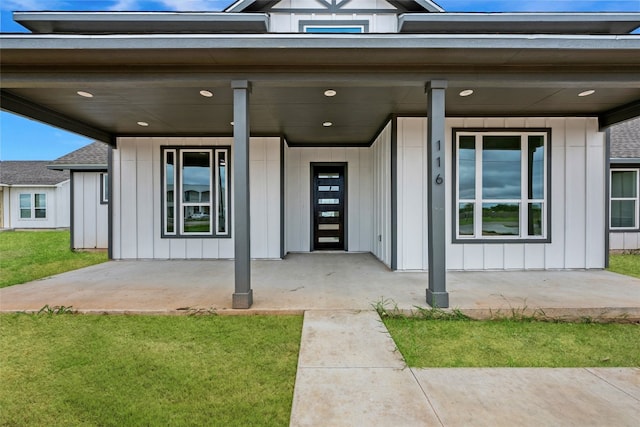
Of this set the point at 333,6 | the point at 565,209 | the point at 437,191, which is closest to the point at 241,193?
the point at 437,191

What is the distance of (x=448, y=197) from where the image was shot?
17.4ft

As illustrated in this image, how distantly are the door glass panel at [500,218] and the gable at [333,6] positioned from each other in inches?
172

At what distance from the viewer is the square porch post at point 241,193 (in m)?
3.40

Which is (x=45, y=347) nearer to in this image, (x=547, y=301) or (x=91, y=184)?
(x=547, y=301)

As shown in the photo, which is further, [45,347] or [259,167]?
[259,167]

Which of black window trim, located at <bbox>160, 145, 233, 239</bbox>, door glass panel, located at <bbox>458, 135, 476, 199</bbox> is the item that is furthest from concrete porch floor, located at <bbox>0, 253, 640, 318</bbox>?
door glass panel, located at <bbox>458, 135, 476, 199</bbox>

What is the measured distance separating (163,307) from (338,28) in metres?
6.08

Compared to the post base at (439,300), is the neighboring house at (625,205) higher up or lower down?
higher up

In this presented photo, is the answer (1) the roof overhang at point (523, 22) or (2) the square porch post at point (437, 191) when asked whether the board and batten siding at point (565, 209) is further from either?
(1) the roof overhang at point (523, 22)

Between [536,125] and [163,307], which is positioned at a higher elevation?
[536,125]

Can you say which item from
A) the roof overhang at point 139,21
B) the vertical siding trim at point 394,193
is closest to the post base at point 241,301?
the vertical siding trim at point 394,193

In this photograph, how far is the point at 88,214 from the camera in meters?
8.59

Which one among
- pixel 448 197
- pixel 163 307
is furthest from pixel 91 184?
pixel 448 197

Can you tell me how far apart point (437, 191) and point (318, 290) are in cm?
194
